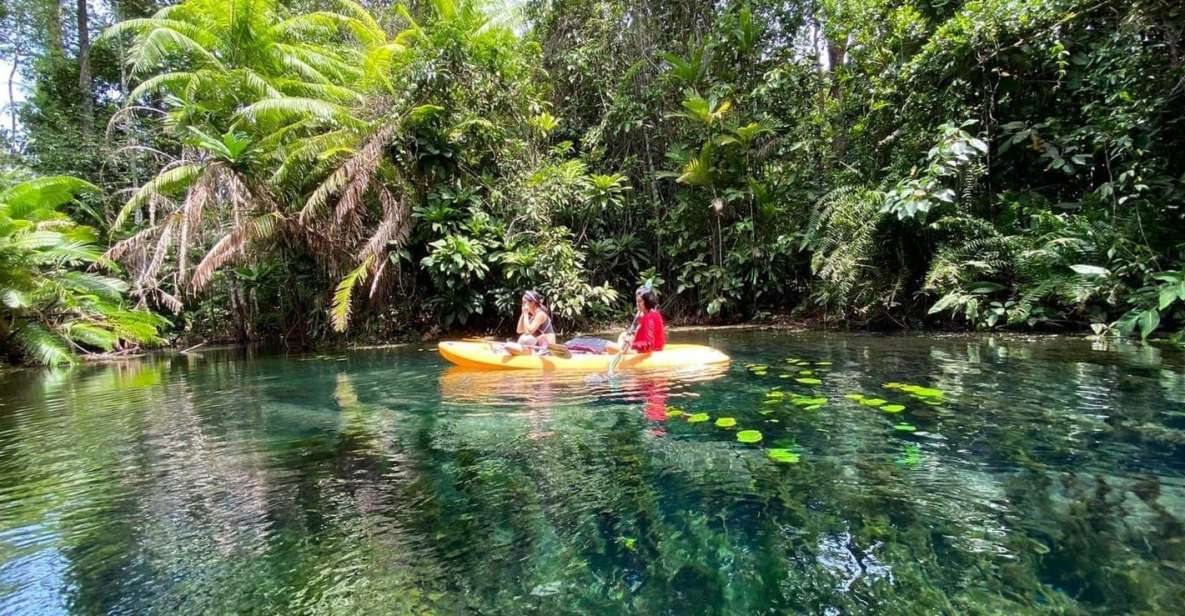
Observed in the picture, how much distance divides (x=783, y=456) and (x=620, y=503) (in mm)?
1241

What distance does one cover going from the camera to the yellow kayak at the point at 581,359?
7402 millimetres

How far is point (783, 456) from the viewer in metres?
4.02

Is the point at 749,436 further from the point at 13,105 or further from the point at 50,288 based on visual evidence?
the point at 13,105

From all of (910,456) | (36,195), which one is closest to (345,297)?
(36,195)

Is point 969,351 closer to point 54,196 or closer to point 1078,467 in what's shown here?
point 1078,467

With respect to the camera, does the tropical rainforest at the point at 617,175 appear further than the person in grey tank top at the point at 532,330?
Yes

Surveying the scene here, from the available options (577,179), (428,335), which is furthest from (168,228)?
(577,179)

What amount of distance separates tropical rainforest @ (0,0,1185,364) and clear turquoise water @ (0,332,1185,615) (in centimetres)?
391

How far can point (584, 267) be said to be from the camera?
13.9 m

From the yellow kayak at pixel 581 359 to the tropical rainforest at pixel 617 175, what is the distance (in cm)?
360

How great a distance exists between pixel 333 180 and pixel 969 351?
9.87 metres

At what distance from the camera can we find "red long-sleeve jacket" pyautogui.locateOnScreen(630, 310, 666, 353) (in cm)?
765

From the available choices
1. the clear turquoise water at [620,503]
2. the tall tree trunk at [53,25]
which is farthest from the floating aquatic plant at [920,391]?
the tall tree trunk at [53,25]

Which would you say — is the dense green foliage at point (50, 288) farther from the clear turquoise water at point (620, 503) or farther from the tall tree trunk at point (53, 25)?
the tall tree trunk at point (53, 25)
